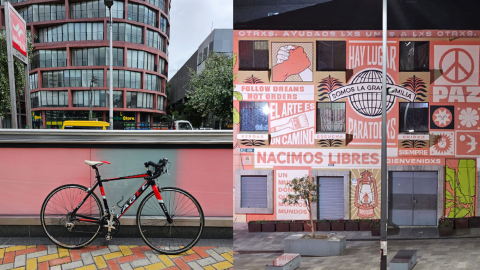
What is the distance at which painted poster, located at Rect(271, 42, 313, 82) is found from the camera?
1135 centimetres

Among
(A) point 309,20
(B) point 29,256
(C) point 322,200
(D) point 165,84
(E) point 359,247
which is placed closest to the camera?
(B) point 29,256

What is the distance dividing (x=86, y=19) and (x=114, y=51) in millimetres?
333

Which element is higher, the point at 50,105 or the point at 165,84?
the point at 165,84

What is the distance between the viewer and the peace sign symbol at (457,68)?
36.1ft

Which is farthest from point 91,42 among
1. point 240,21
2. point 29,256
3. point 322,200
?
point 322,200

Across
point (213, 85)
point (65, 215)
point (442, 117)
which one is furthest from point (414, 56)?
point (65, 215)

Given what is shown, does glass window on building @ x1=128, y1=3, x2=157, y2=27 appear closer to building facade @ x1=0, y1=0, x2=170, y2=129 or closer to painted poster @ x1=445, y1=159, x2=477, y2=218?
building facade @ x1=0, y1=0, x2=170, y2=129

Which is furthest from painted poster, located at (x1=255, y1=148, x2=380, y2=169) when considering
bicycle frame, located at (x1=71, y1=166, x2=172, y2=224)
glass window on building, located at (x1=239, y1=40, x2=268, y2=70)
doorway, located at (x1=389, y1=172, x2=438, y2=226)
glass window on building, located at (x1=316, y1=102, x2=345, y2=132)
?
bicycle frame, located at (x1=71, y1=166, x2=172, y2=224)

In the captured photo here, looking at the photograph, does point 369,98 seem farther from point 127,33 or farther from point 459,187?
point 127,33

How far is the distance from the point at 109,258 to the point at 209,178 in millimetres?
906

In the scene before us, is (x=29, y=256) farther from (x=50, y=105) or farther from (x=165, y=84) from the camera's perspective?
(x=165, y=84)

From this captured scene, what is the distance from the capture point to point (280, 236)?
11164mm

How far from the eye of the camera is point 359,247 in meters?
10.8

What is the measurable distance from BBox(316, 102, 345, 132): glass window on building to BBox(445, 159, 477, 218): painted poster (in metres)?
3.81
